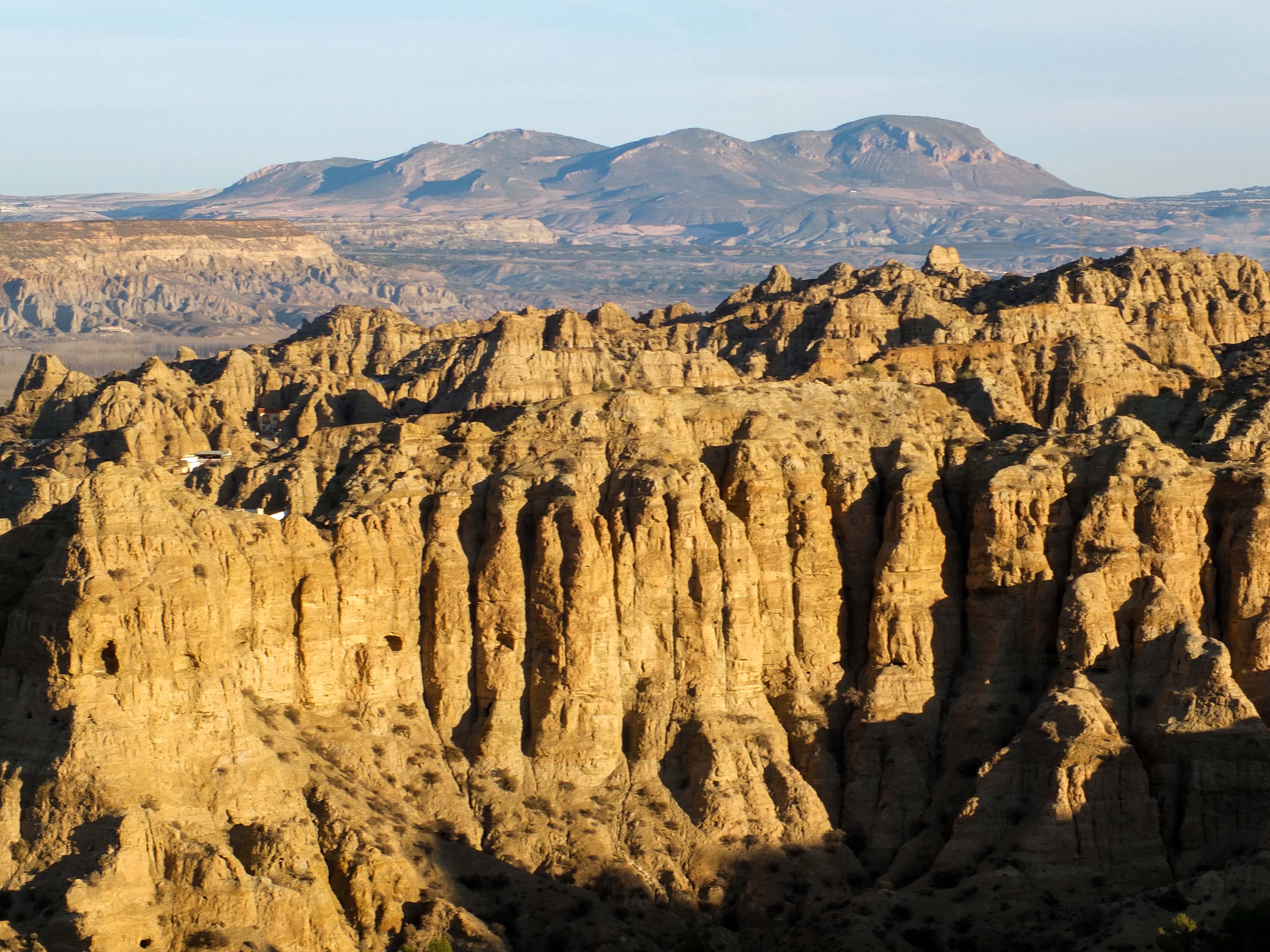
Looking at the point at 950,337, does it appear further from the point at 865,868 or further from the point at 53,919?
the point at 53,919

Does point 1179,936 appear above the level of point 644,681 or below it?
below

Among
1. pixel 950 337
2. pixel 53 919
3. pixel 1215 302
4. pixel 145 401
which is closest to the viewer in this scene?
pixel 53 919

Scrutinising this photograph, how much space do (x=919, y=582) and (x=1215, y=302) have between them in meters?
104

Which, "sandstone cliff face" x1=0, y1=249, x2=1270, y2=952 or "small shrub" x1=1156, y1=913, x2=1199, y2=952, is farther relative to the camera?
"sandstone cliff face" x1=0, y1=249, x2=1270, y2=952

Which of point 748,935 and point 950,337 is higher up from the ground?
point 950,337

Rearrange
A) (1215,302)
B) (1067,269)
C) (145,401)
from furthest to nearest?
(1067,269) → (1215,302) → (145,401)

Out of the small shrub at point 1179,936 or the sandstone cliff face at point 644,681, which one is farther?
the sandstone cliff face at point 644,681

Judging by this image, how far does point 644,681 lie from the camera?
85312mm

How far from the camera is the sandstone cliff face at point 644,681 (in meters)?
69.4

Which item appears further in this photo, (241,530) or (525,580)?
(525,580)

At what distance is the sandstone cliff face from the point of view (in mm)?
69438

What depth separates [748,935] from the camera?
251 feet

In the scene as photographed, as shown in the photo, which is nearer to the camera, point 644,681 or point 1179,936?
point 1179,936

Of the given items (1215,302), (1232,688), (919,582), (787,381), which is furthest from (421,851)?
(1215,302)
